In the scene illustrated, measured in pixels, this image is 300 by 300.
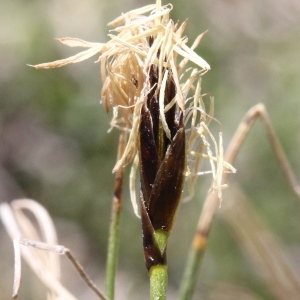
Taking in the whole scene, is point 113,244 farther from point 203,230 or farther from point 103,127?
point 103,127

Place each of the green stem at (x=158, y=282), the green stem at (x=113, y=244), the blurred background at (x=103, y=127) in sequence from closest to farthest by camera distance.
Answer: the green stem at (x=158, y=282) < the green stem at (x=113, y=244) < the blurred background at (x=103, y=127)

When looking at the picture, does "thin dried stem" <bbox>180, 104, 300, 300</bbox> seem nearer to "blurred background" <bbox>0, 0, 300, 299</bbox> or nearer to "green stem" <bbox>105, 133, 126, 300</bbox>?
"green stem" <bbox>105, 133, 126, 300</bbox>

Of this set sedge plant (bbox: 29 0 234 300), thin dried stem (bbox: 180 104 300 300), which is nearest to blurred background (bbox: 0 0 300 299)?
thin dried stem (bbox: 180 104 300 300)

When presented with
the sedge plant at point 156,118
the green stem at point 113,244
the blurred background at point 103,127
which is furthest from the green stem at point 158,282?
the blurred background at point 103,127

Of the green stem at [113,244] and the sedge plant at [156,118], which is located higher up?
the sedge plant at [156,118]

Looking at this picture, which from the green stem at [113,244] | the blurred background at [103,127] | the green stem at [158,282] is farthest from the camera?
the blurred background at [103,127]

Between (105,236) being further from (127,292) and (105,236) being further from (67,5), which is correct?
(67,5)

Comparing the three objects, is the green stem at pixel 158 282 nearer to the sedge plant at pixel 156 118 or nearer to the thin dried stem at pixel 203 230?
the sedge plant at pixel 156 118
